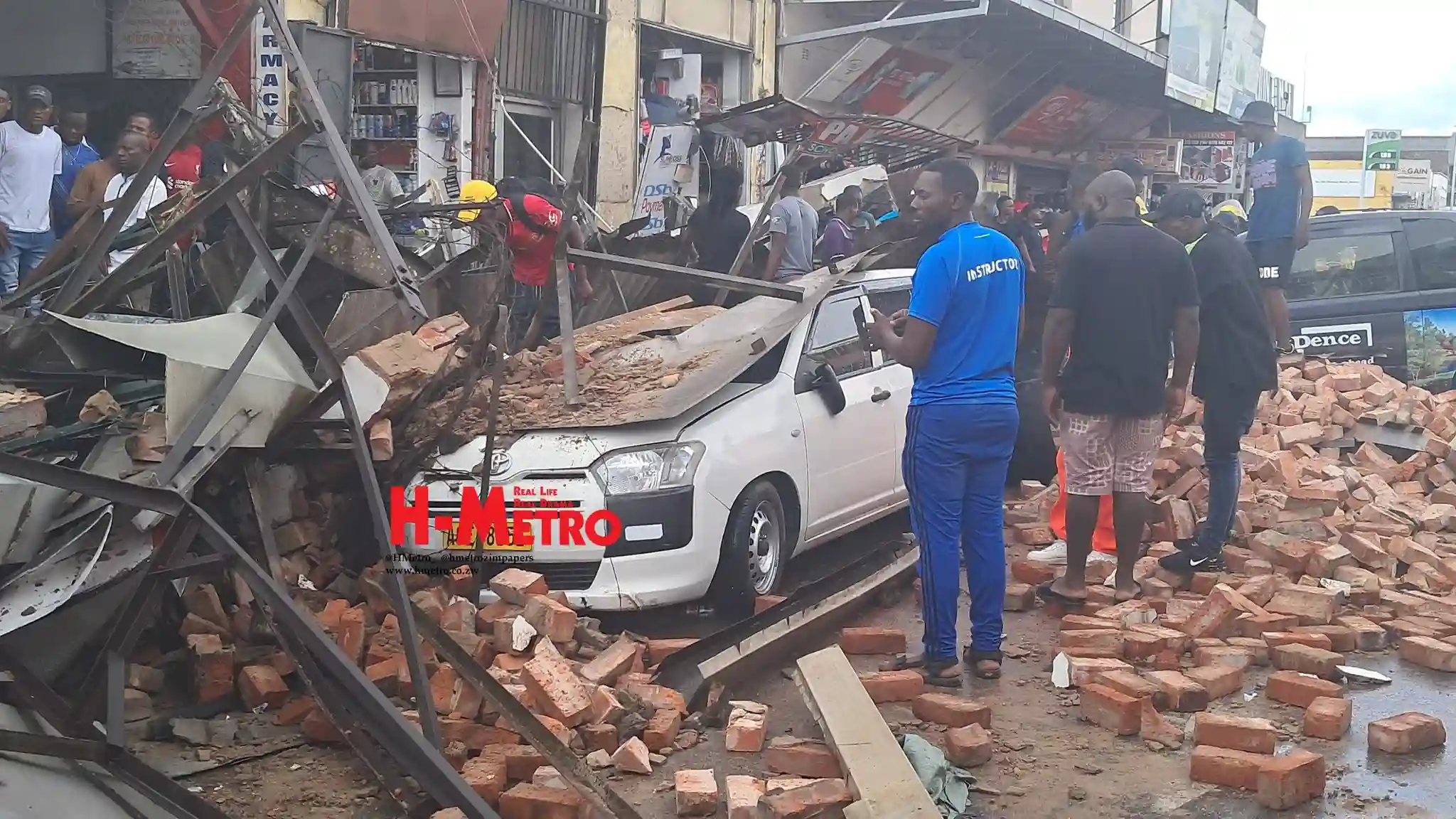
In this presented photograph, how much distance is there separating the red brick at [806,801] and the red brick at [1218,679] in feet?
5.74

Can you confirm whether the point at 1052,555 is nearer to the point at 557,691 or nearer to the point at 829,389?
the point at 829,389

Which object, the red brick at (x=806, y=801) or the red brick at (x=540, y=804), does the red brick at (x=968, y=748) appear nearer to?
the red brick at (x=806, y=801)

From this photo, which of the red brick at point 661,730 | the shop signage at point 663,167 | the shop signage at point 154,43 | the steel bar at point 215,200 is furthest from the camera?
the shop signage at point 663,167

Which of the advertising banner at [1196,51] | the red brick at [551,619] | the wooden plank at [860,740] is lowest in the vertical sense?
the wooden plank at [860,740]

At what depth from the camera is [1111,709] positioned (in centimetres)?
439

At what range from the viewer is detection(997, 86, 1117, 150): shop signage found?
21781 mm

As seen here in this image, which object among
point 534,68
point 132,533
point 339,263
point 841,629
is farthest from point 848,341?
point 534,68

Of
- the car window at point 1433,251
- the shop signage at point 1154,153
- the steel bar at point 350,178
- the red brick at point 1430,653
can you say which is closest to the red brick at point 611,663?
the steel bar at point 350,178

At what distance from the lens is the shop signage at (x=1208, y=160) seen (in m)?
22.8

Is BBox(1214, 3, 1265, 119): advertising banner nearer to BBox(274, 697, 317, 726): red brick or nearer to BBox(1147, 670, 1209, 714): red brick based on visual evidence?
BBox(1147, 670, 1209, 714): red brick

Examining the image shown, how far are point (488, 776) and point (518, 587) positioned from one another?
109 cm

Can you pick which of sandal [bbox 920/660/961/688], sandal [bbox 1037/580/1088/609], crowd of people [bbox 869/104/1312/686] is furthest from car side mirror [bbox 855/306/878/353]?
sandal [bbox 920/660/961/688]

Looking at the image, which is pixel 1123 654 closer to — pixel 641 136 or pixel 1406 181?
pixel 641 136

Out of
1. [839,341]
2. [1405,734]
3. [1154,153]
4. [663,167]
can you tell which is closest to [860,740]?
[1405,734]
